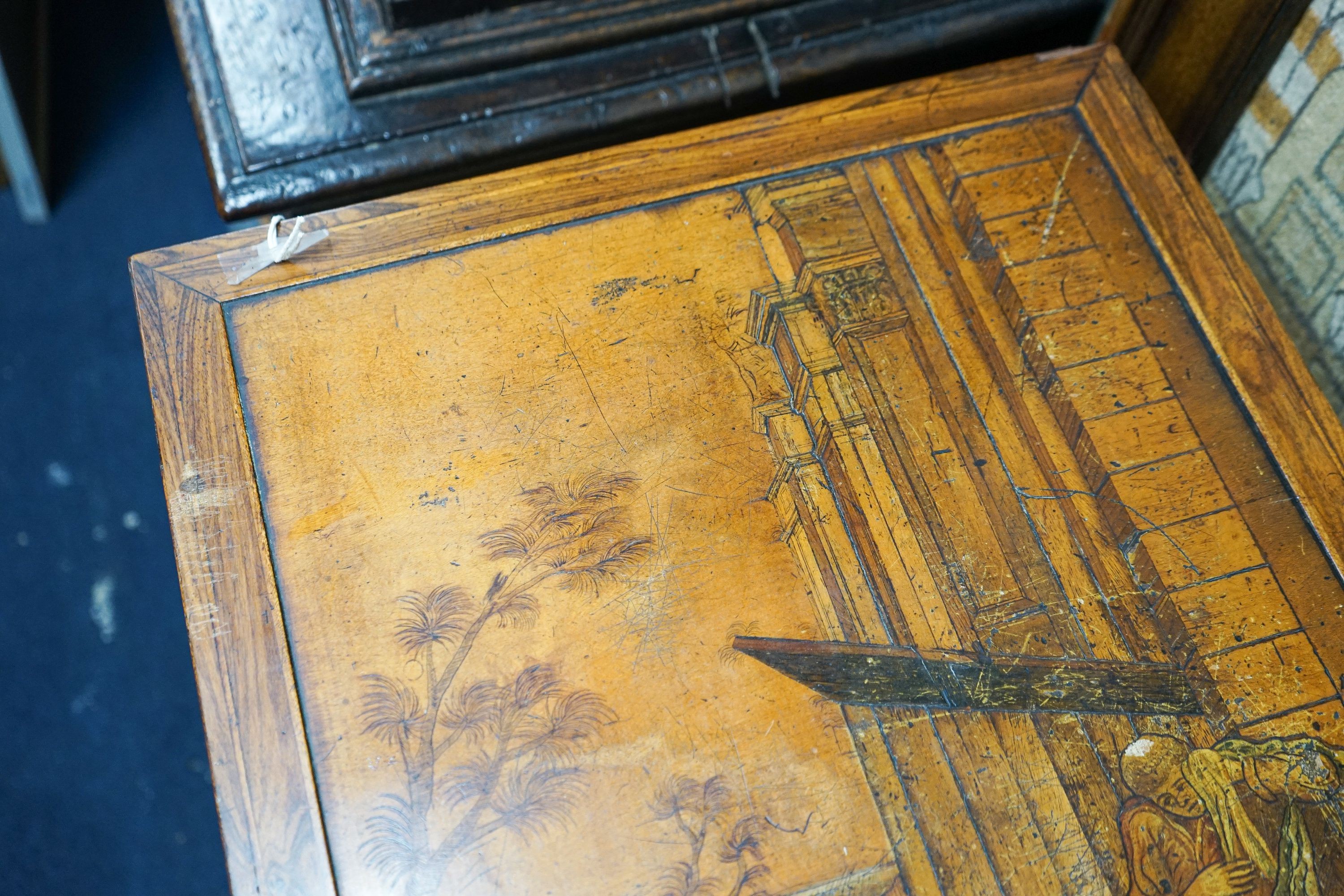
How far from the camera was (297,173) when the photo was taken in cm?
133

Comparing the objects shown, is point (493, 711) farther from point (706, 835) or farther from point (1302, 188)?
point (1302, 188)

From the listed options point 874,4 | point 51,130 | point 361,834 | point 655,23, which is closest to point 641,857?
point 361,834

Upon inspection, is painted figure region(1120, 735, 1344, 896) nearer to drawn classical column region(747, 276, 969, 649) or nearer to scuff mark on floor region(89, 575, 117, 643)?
drawn classical column region(747, 276, 969, 649)

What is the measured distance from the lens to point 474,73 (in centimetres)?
138

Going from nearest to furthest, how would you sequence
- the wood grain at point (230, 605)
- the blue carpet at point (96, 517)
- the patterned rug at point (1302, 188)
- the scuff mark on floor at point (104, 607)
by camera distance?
the wood grain at point (230, 605) → the patterned rug at point (1302, 188) → the blue carpet at point (96, 517) → the scuff mark on floor at point (104, 607)

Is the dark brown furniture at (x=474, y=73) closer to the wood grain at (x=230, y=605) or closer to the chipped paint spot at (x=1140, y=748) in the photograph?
the wood grain at (x=230, y=605)

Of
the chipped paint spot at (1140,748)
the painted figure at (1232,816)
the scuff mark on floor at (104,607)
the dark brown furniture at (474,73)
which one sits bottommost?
the painted figure at (1232,816)

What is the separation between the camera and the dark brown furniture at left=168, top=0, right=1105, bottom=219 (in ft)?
4.39

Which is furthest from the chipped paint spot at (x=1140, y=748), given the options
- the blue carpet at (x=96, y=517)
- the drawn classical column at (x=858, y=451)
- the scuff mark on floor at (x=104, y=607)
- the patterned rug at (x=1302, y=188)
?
the scuff mark on floor at (x=104, y=607)

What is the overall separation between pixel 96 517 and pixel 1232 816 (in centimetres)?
173

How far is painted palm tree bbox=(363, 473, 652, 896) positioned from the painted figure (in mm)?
527

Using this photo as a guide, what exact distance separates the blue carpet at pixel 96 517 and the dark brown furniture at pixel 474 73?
27.5 inches

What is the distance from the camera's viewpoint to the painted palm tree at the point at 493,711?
0.98 metres

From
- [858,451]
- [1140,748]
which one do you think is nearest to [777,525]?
[858,451]
